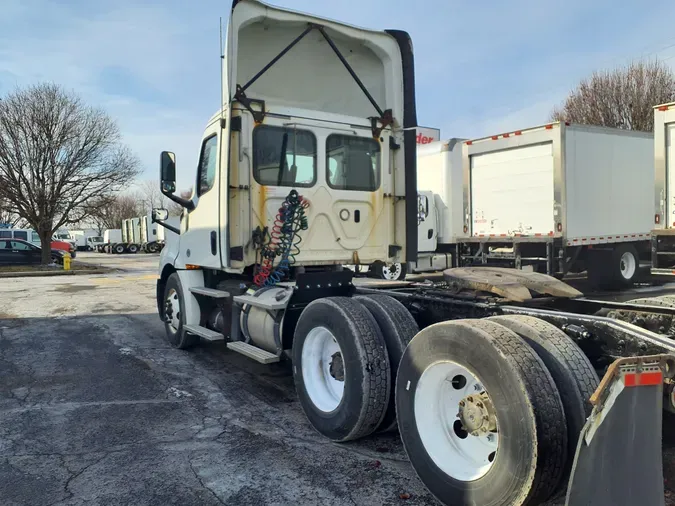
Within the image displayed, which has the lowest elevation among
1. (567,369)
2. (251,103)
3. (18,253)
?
(567,369)

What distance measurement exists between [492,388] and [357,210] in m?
3.73

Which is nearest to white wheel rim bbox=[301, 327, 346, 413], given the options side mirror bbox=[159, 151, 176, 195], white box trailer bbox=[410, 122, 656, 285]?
side mirror bbox=[159, 151, 176, 195]

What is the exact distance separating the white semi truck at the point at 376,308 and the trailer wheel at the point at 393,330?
0.04 ft

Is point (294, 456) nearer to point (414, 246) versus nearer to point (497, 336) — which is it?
point (497, 336)

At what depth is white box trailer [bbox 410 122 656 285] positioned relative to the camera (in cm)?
1208

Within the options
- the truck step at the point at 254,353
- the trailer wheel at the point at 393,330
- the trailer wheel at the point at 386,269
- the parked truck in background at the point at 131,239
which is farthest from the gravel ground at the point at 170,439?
the parked truck in background at the point at 131,239

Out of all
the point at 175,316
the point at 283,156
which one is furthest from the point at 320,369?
the point at 175,316

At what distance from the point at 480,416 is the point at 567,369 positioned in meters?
0.56

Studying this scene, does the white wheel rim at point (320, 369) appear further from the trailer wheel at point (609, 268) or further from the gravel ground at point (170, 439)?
the trailer wheel at point (609, 268)

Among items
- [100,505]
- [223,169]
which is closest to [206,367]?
[223,169]

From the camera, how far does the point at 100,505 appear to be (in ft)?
11.1

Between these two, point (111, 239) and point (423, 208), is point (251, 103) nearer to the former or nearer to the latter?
point (423, 208)

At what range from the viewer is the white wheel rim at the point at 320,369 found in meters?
4.54

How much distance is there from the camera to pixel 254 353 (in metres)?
5.45
